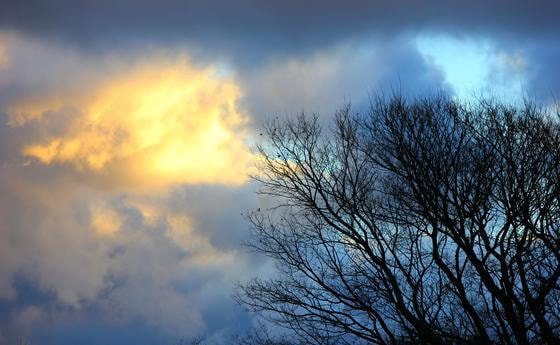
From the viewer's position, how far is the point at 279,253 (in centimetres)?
1278

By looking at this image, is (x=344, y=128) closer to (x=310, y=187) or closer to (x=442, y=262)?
(x=310, y=187)

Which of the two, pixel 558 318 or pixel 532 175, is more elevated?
pixel 532 175

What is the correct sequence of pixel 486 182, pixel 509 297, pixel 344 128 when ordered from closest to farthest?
pixel 509 297
pixel 486 182
pixel 344 128

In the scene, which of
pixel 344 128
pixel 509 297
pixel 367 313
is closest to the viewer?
pixel 509 297

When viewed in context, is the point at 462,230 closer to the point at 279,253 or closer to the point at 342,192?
the point at 342,192

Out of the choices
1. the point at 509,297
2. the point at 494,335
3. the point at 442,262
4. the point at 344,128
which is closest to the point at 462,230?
the point at 442,262

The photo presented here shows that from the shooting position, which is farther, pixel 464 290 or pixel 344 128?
pixel 344 128

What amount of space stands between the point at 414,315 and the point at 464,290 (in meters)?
1.25

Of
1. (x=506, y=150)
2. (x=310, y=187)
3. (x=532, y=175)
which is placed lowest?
(x=532, y=175)

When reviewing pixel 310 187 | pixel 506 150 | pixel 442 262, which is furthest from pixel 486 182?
pixel 310 187

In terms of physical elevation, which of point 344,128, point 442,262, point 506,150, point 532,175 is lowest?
point 442,262

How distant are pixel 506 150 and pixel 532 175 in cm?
77

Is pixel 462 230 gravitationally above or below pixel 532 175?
below

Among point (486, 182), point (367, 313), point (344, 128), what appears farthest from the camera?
point (344, 128)
